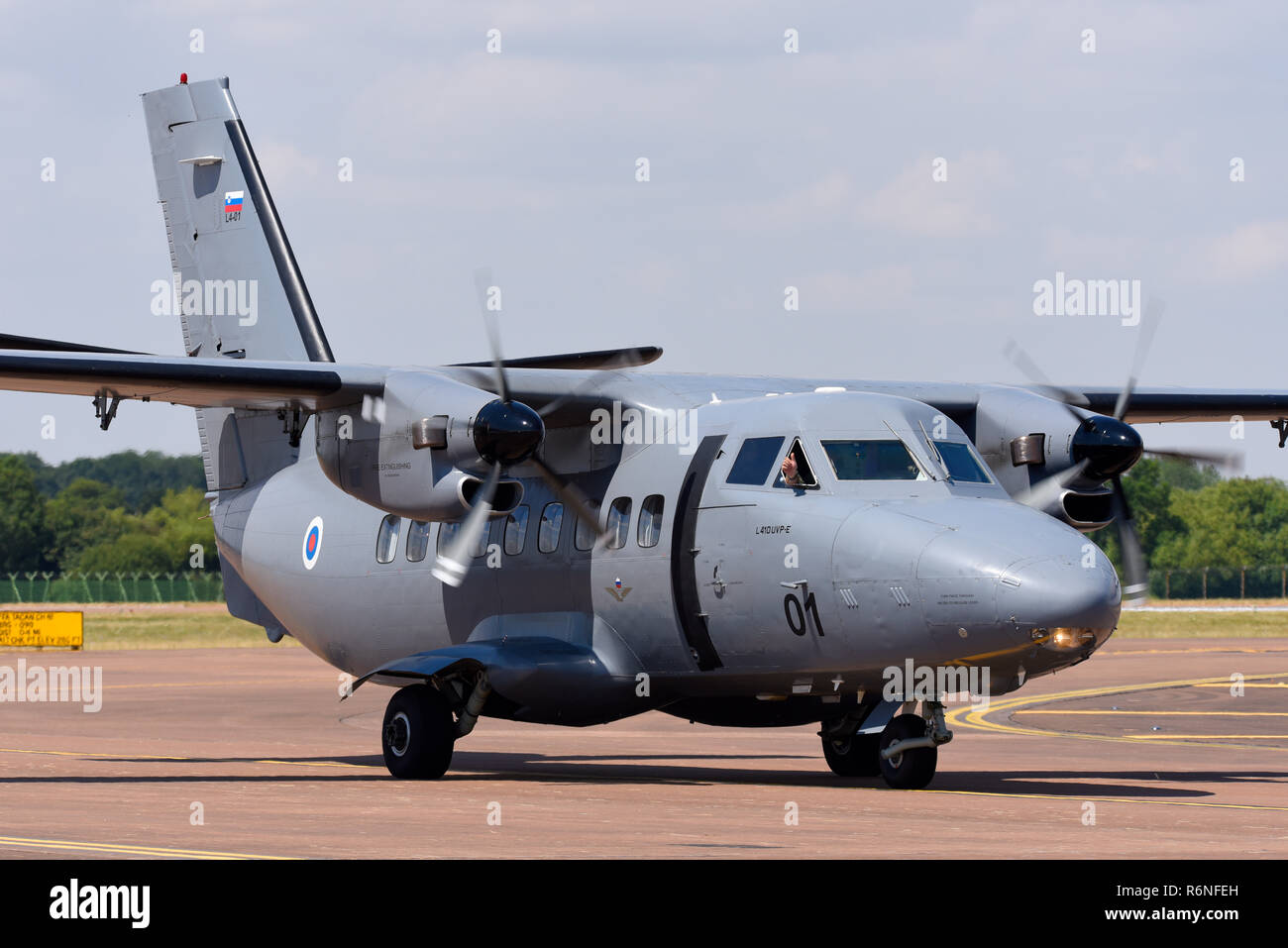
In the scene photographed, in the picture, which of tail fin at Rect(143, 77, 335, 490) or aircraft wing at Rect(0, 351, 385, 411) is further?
tail fin at Rect(143, 77, 335, 490)

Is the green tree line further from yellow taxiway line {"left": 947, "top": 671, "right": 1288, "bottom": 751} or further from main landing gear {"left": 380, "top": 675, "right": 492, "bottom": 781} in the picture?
main landing gear {"left": 380, "top": 675, "right": 492, "bottom": 781}

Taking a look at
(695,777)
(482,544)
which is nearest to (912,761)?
(695,777)

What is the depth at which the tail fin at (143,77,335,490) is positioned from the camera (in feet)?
79.3

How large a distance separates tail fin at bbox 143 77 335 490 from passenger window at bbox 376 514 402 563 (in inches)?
95.1

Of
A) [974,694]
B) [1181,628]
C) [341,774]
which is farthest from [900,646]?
[1181,628]

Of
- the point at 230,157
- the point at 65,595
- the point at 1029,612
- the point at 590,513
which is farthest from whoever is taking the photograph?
the point at 65,595

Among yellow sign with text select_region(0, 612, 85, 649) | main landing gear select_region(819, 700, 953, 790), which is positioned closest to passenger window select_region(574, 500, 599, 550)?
main landing gear select_region(819, 700, 953, 790)

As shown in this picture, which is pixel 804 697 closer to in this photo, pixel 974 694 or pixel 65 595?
pixel 974 694

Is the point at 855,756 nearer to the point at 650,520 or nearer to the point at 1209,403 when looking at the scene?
the point at 650,520

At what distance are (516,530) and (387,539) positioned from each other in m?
2.13

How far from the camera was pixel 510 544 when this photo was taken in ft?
66.5

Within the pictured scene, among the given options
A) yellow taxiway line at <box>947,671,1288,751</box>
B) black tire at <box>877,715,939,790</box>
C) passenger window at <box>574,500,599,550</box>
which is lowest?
yellow taxiway line at <box>947,671,1288,751</box>

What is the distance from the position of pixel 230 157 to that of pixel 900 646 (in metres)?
13.1

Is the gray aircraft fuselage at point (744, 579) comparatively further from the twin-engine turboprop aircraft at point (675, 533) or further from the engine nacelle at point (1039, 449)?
the engine nacelle at point (1039, 449)
